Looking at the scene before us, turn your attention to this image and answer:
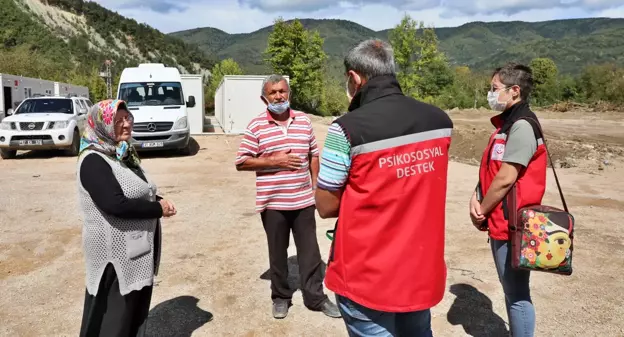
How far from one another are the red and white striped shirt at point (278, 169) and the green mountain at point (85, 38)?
73.7 metres

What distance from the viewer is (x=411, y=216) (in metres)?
1.97

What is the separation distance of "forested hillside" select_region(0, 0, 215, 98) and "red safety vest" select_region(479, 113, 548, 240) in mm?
57992

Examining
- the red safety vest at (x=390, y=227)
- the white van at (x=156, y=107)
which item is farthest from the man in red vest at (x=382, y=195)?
the white van at (x=156, y=107)

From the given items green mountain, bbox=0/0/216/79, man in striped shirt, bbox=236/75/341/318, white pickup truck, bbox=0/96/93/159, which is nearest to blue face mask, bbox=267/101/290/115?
man in striped shirt, bbox=236/75/341/318

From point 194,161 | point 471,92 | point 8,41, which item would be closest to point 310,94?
point 471,92

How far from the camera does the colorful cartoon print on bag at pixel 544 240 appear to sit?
2.68 m

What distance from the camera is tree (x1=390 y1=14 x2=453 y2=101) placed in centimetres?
4484

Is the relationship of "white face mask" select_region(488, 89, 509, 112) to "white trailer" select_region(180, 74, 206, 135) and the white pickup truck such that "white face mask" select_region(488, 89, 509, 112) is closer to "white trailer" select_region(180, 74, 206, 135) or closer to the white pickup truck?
the white pickup truck

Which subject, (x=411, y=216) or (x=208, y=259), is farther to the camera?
(x=208, y=259)

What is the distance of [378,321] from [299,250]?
79.0 inches

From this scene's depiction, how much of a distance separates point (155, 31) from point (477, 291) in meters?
137

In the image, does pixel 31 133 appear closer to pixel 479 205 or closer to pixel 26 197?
pixel 26 197

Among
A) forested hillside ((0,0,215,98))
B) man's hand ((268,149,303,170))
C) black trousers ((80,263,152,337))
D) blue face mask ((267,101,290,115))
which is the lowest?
black trousers ((80,263,152,337))

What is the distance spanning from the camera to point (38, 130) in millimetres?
13320
